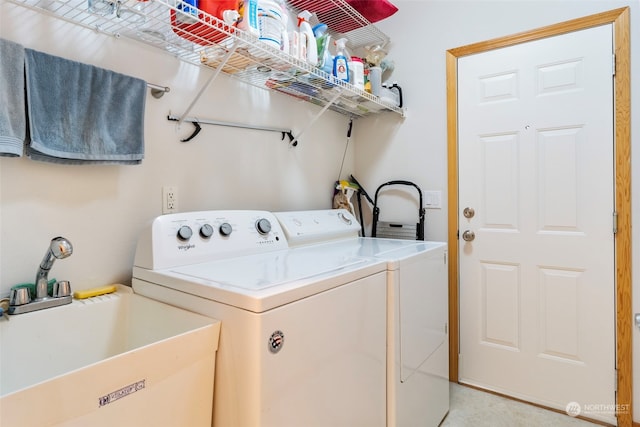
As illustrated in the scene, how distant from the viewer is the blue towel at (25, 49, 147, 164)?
104 cm

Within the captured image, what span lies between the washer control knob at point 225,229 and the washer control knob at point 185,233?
0.13m

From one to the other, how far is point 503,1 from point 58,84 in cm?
227

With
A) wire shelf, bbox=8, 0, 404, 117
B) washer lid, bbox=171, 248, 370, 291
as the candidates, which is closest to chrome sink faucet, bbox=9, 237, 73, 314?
washer lid, bbox=171, 248, 370, 291

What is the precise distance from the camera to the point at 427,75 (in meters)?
2.31

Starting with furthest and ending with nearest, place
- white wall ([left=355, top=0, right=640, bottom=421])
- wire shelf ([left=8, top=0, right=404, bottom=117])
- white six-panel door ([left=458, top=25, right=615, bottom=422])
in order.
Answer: white wall ([left=355, top=0, right=640, bottom=421]), white six-panel door ([left=458, top=25, right=615, bottom=422]), wire shelf ([left=8, top=0, right=404, bottom=117])

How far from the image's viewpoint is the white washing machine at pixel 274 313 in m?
0.89

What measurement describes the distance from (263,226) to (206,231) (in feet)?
0.95

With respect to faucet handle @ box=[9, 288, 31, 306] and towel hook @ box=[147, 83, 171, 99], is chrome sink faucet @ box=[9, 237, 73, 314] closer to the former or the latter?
faucet handle @ box=[9, 288, 31, 306]

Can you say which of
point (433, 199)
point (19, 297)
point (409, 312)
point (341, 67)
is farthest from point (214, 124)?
point (433, 199)

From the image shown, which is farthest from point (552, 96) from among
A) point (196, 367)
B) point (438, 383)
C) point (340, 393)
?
point (196, 367)

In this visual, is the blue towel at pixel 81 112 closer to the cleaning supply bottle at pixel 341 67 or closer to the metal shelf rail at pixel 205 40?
the metal shelf rail at pixel 205 40

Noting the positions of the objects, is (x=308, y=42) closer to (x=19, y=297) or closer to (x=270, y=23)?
(x=270, y=23)

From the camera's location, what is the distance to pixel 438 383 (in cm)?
178

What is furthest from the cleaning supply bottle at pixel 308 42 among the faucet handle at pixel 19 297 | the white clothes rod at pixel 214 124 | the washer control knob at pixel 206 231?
the faucet handle at pixel 19 297
